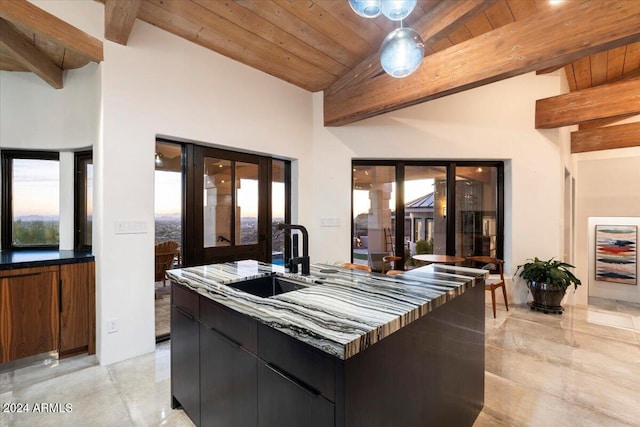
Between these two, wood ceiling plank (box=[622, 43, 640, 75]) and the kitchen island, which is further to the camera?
wood ceiling plank (box=[622, 43, 640, 75])

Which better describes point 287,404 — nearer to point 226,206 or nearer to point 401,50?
point 401,50

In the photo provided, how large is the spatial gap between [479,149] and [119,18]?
425cm

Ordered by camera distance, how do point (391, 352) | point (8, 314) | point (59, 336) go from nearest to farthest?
point (391, 352) < point (8, 314) < point (59, 336)

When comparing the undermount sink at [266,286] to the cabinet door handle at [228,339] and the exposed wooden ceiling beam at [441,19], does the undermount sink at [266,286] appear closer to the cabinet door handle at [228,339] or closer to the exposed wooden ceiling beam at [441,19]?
the cabinet door handle at [228,339]

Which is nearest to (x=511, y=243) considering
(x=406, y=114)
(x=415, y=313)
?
(x=406, y=114)

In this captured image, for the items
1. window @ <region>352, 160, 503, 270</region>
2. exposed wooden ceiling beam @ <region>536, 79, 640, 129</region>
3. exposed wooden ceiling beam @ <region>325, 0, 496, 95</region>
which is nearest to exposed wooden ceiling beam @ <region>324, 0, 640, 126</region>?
exposed wooden ceiling beam @ <region>325, 0, 496, 95</region>

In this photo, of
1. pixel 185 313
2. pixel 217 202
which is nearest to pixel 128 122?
pixel 217 202

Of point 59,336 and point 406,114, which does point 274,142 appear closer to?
point 406,114

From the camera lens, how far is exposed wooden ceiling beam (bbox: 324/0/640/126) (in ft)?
6.47

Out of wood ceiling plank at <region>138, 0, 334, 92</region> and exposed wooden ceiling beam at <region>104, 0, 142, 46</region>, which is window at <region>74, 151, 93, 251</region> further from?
wood ceiling plank at <region>138, 0, 334, 92</region>

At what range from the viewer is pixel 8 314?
2316mm

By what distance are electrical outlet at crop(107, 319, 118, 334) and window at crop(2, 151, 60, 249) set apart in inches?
56.5

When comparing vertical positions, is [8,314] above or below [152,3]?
below

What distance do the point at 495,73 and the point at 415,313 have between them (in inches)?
89.1
